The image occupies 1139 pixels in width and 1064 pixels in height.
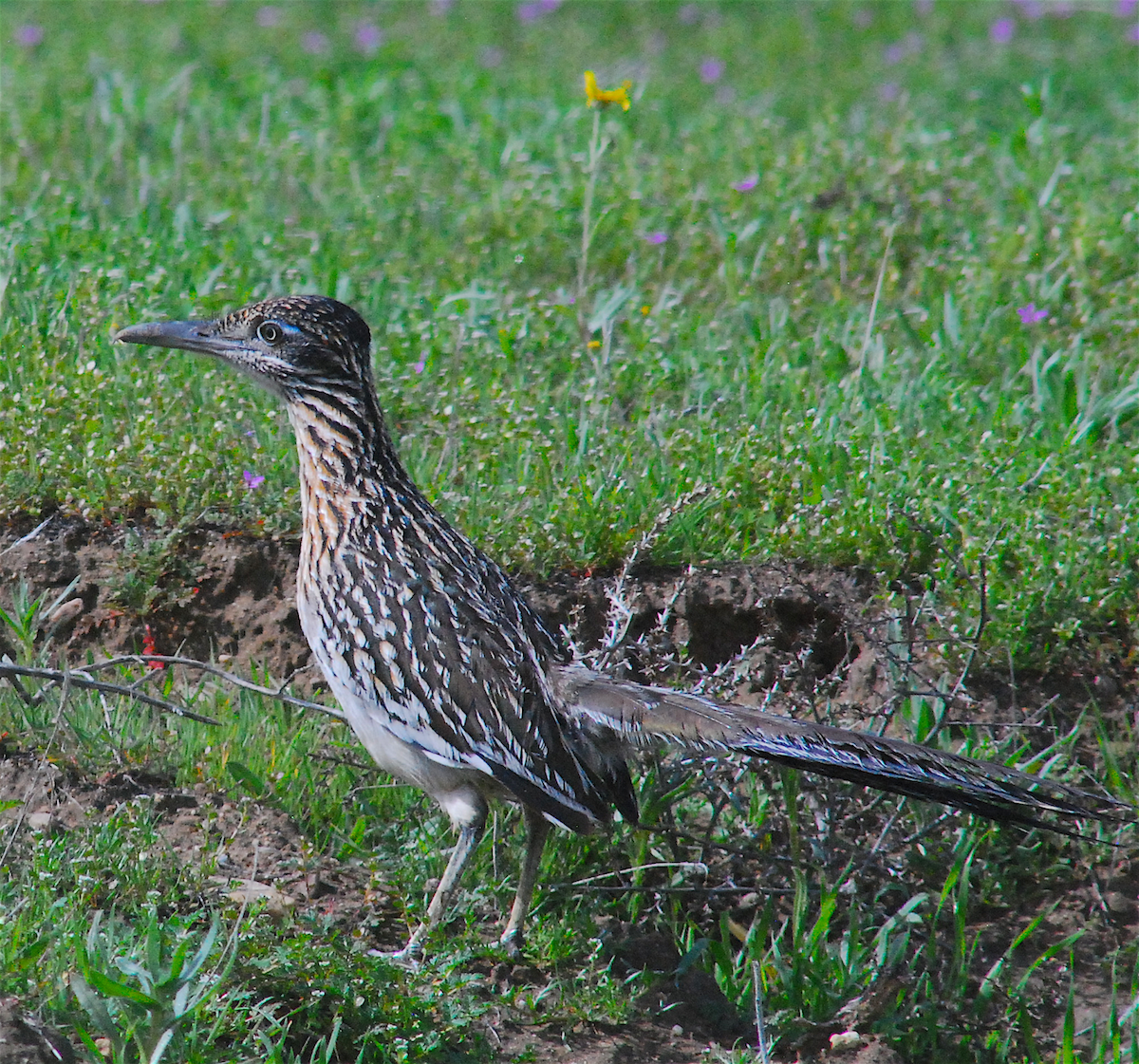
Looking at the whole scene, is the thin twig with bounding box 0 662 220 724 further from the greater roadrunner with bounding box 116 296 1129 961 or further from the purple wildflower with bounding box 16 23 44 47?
the purple wildflower with bounding box 16 23 44 47

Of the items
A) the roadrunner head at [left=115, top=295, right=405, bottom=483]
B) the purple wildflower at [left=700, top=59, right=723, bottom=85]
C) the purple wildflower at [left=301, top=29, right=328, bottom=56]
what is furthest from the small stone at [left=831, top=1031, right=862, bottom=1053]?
the purple wildflower at [left=301, top=29, right=328, bottom=56]

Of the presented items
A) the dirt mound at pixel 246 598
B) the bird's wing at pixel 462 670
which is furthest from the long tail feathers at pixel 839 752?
the dirt mound at pixel 246 598

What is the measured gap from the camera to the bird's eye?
5.23 m

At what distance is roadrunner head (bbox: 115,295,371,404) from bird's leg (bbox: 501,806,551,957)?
1560 millimetres

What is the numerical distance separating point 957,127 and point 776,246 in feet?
9.26

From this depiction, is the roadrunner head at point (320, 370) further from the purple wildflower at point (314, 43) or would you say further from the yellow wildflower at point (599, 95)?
the purple wildflower at point (314, 43)

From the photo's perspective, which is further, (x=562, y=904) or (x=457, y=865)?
(x=562, y=904)

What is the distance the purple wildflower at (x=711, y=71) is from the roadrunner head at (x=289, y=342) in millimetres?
7331

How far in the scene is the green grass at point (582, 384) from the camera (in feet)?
16.0

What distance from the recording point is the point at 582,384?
22.4 feet

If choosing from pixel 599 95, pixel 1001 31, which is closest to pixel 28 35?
pixel 599 95

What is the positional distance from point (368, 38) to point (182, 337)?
7578 mm

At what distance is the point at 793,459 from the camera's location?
6176 mm

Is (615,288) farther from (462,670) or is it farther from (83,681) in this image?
(83,681)
